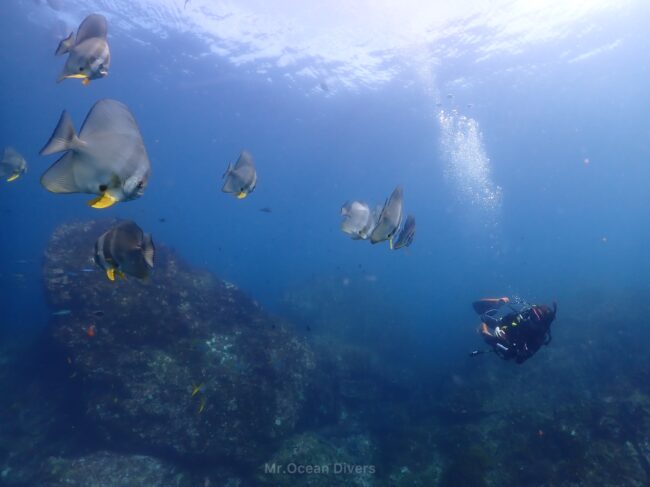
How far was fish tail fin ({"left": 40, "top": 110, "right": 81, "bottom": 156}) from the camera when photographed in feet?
6.80

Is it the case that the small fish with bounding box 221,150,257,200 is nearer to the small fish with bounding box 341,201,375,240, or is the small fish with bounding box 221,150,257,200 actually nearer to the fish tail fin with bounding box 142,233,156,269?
the small fish with bounding box 341,201,375,240

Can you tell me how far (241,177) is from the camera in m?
4.79

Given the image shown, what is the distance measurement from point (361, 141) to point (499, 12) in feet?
90.5

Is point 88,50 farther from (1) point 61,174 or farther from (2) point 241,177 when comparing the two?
(1) point 61,174

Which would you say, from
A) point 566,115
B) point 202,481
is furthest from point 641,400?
→ point 566,115

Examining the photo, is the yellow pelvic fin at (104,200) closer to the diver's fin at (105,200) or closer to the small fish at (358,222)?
the diver's fin at (105,200)

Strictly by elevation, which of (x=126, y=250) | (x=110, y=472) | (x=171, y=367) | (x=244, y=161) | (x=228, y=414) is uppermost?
(x=244, y=161)

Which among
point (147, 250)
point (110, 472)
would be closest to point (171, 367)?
point (110, 472)

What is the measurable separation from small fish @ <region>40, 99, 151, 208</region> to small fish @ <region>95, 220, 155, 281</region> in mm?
896

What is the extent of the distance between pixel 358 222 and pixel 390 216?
35.3 inches

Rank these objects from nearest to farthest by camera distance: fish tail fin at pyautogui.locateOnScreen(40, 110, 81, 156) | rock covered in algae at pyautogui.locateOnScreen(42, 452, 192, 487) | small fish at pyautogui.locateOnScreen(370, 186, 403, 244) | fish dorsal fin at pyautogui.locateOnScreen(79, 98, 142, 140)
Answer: fish tail fin at pyautogui.locateOnScreen(40, 110, 81, 156)
fish dorsal fin at pyautogui.locateOnScreen(79, 98, 142, 140)
small fish at pyautogui.locateOnScreen(370, 186, 403, 244)
rock covered in algae at pyautogui.locateOnScreen(42, 452, 192, 487)

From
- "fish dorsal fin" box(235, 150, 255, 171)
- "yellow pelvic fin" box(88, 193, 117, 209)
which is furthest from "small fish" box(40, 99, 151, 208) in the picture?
"fish dorsal fin" box(235, 150, 255, 171)

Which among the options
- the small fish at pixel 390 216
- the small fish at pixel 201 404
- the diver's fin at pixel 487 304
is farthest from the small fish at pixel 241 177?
the diver's fin at pixel 487 304

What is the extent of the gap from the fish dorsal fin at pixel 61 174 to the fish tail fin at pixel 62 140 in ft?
0.17
